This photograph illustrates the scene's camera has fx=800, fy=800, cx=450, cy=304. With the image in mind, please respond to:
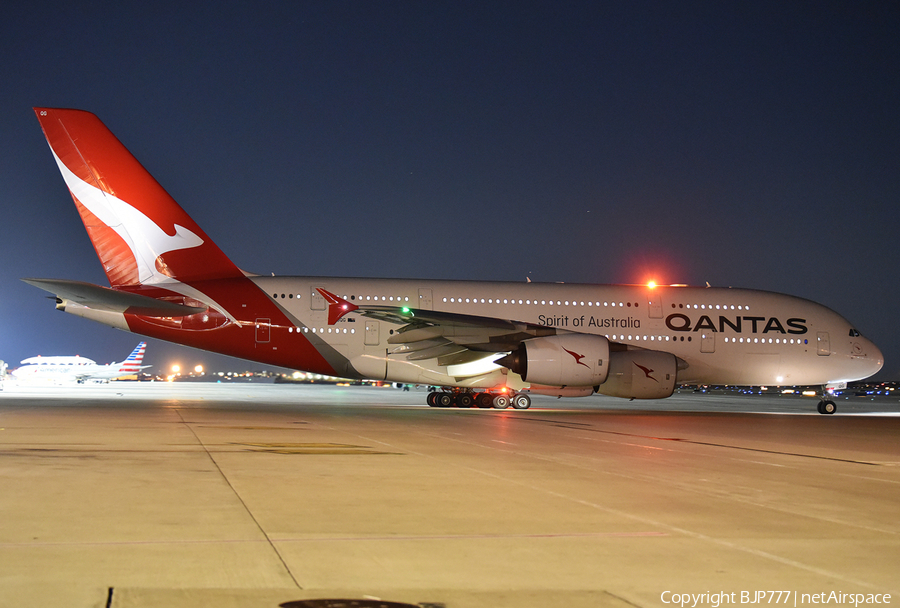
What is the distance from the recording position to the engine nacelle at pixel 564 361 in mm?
20891

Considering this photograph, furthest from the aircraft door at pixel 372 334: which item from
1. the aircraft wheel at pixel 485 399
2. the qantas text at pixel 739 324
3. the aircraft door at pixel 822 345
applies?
the aircraft door at pixel 822 345

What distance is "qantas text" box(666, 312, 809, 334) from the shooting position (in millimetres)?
24203

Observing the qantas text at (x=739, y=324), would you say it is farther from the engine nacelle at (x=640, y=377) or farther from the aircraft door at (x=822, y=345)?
the engine nacelle at (x=640, y=377)

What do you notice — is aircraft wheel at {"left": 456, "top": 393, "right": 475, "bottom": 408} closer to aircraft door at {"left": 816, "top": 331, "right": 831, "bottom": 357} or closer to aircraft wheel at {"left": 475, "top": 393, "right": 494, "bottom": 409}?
A: aircraft wheel at {"left": 475, "top": 393, "right": 494, "bottom": 409}

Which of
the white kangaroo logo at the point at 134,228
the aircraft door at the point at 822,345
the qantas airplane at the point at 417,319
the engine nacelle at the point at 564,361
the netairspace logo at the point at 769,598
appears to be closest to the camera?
the netairspace logo at the point at 769,598

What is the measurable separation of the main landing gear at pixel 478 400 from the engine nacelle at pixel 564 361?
305 cm

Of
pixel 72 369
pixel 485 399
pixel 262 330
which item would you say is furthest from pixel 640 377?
pixel 72 369

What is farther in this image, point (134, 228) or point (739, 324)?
point (739, 324)

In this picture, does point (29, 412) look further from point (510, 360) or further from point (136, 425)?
point (510, 360)

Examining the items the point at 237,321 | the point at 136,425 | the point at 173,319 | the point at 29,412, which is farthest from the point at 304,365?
→ the point at 136,425

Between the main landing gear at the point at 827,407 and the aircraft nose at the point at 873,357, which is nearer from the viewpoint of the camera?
the main landing gear at the point at 827,407

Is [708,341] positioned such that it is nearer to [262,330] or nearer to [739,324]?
[739,324]

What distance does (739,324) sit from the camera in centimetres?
2455

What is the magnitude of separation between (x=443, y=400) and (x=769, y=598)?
→ 2069 cm
